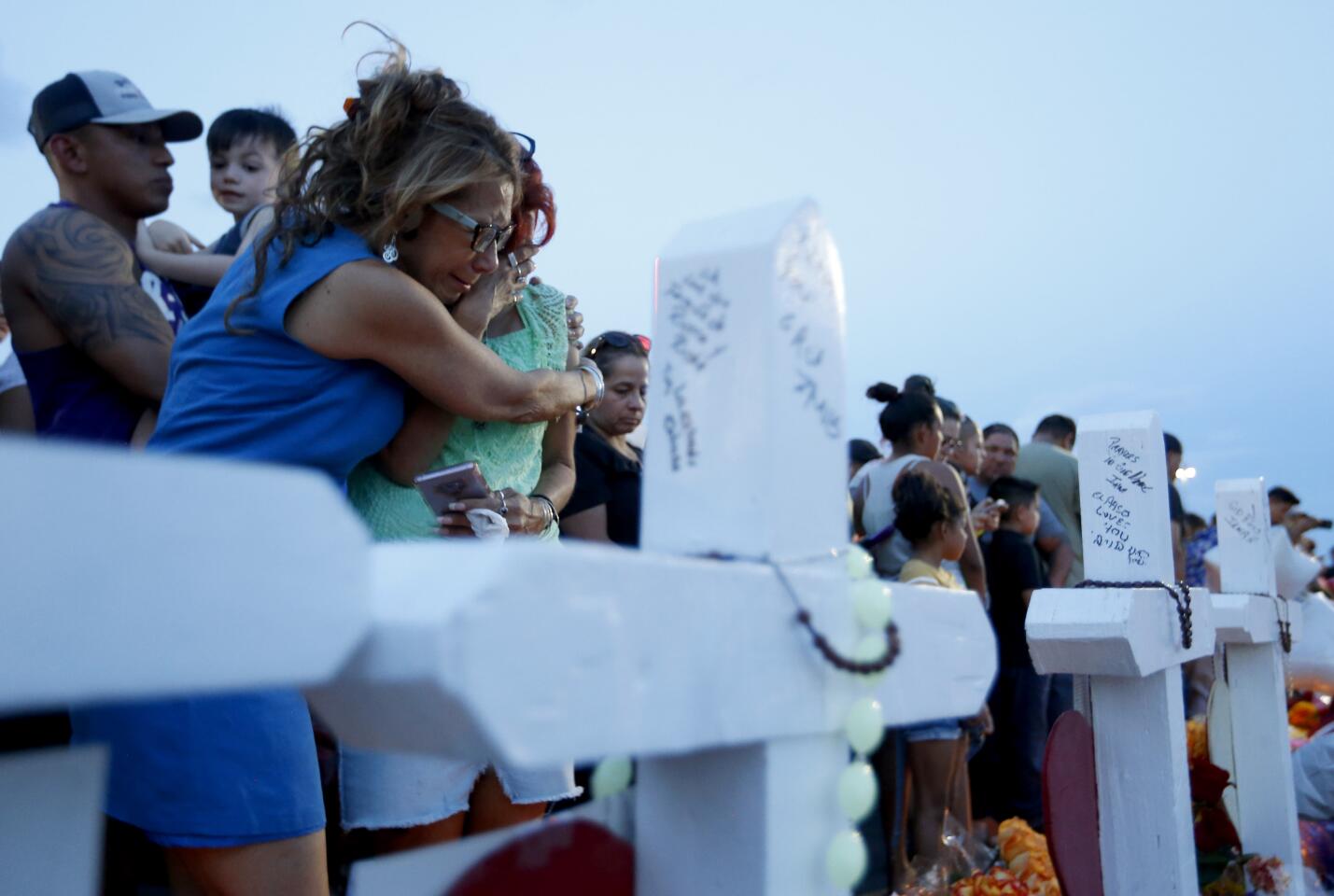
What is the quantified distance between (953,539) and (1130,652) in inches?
89.1

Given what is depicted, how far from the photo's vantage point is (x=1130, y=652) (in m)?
1.60

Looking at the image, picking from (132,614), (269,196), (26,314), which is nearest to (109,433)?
(26,314)

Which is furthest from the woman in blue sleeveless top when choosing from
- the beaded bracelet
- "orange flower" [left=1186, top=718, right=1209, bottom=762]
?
"orange flower" [left=1186, top=718, right=1209, bottom=762]

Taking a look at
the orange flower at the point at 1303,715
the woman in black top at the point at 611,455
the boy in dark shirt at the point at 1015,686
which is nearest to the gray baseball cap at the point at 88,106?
the woman in black top at the point at 611,455

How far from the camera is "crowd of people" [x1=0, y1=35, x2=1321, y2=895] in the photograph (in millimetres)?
1309

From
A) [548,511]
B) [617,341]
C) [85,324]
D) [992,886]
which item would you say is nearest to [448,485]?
[548,511]

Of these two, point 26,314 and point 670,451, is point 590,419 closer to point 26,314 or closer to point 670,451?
point 26,314

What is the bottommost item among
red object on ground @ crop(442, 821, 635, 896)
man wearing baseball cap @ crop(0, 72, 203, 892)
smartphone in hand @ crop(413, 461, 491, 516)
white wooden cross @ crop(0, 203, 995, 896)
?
red object on ground @ crop(442, 821, 635, 896)

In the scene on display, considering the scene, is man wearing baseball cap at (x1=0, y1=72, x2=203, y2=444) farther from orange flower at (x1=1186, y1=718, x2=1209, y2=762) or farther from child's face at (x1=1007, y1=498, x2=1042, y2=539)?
child's face at (x1=1007, y1=498, x2=1042, y2=539)

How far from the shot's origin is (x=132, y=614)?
0.41 m

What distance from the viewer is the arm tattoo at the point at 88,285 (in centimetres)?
197

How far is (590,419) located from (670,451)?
271 cm

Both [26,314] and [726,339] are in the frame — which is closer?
[726,339]

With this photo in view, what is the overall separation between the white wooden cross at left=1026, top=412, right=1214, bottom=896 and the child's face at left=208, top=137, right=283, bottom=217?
2.25 m
